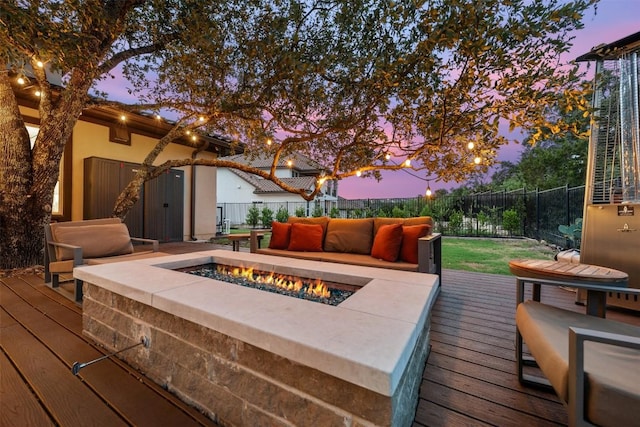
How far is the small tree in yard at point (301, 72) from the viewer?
A: 99.8 inches

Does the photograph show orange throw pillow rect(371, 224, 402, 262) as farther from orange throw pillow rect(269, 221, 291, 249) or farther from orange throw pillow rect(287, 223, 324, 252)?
orange throw pillow rect(269, 221, 291, 249)

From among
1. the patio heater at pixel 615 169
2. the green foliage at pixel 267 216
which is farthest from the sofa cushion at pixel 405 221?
the green foliage at pixel 267 216

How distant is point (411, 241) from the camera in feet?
10.2

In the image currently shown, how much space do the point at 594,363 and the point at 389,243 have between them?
2.14m

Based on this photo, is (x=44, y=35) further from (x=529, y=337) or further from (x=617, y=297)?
(x=617, y=297)

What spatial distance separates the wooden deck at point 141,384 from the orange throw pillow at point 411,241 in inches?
27.8

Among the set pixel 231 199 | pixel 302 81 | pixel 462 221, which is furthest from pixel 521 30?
pixel 231 199

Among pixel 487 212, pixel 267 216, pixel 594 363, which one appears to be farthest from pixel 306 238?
pixel 267 216

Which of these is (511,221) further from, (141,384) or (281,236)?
(141,384)

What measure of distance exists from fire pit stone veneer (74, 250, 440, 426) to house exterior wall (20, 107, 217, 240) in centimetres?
485

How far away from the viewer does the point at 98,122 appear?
5.69 meters

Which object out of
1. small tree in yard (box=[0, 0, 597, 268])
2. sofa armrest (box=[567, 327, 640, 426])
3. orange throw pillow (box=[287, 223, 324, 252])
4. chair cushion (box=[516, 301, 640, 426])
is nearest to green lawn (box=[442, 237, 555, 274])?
small tree in yard (box=[0, 0, 597, 268])

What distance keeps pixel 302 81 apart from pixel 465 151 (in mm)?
2575

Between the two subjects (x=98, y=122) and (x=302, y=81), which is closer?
(x=302, y=81)
